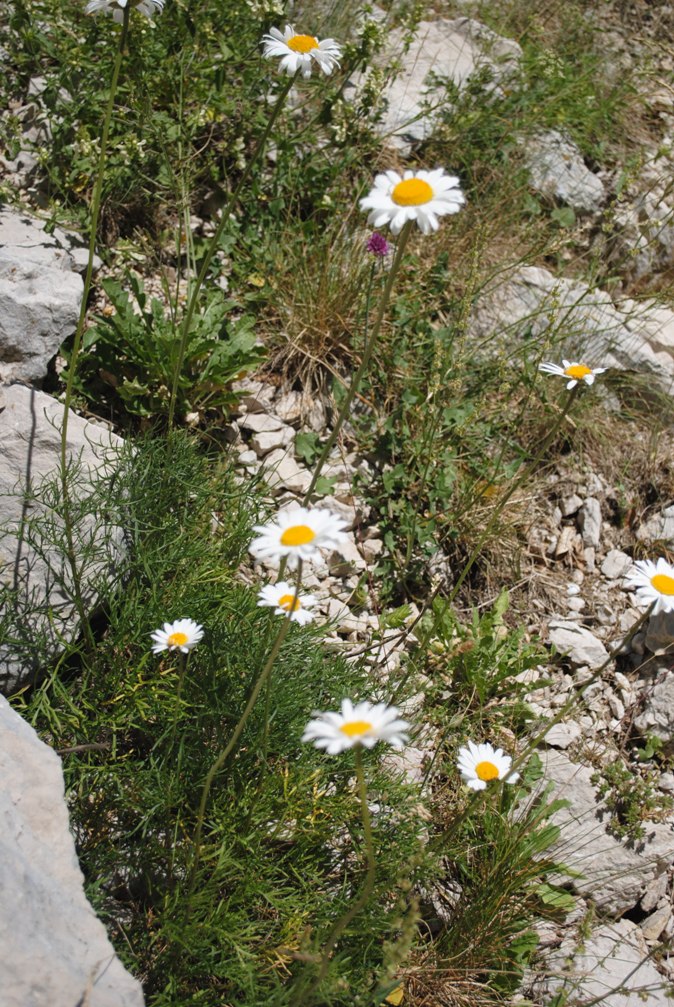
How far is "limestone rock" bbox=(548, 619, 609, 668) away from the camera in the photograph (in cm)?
358

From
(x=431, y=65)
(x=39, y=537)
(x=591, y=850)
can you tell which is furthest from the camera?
(x=431, y=65)

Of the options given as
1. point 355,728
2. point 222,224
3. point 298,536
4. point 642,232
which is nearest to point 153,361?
point 222,224

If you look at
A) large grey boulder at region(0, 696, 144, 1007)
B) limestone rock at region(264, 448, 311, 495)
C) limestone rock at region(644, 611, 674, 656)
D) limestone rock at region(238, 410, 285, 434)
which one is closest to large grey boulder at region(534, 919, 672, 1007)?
limestone rock at region(644, 611, 674, 656)

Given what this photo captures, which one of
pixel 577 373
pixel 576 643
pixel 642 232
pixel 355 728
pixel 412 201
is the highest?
pixel 412 201

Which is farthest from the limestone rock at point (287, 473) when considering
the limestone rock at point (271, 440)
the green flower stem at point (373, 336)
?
the green flower stem at point (373, 336)

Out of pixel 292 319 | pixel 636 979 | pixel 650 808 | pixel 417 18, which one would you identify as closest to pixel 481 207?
pixel 417 18

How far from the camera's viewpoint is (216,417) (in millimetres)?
3715

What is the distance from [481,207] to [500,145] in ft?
1.46

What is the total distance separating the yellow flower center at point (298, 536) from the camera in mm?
1672

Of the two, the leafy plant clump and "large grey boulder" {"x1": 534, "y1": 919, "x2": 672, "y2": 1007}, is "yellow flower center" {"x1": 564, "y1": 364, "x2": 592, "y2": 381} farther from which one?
"large grey boulder" {"x1": 534, "y1": 919, "x2": 672, "y2": 1007}

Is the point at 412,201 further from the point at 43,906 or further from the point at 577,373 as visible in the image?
the point at 43,906

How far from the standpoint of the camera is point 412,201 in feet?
Answer: 5.90

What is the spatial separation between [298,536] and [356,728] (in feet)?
1.31

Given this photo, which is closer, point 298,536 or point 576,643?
point 298,536
